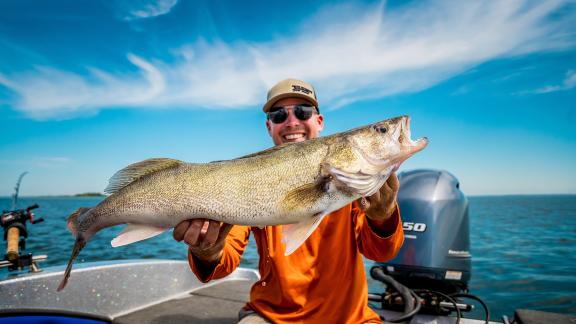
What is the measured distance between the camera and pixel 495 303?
8.80 metres

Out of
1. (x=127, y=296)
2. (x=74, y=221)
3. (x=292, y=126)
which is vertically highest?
(x=292, y=126)

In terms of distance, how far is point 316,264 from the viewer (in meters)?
3.35

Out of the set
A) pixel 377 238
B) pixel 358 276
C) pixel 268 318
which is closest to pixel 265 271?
pixel 268 318

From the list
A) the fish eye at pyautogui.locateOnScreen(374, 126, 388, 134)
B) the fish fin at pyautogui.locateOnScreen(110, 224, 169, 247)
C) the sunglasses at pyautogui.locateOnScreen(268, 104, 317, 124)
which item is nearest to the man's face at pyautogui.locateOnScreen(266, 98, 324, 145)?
the sunglasses at pyautogui.locateOnScreen(268, 104, 317, 124)

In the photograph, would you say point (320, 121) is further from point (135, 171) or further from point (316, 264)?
point (135, 171)

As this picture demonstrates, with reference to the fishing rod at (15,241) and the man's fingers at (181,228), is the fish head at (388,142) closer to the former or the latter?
the man's fingers at (181,228)

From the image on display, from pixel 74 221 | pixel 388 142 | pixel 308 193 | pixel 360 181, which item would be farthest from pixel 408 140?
pixel 74 221

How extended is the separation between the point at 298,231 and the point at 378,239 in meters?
1.00

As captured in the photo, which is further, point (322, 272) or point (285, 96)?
point (285, 96)

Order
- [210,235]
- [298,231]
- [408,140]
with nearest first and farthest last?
[298,231] → [408,140] → [210,235]

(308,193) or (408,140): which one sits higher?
(408,140)

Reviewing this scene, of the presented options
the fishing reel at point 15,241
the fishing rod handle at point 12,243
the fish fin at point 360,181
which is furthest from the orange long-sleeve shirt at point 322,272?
the fishing rod handle at point 12,243

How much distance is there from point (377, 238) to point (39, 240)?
961 inches

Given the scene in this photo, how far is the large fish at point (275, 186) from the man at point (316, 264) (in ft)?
1.25
